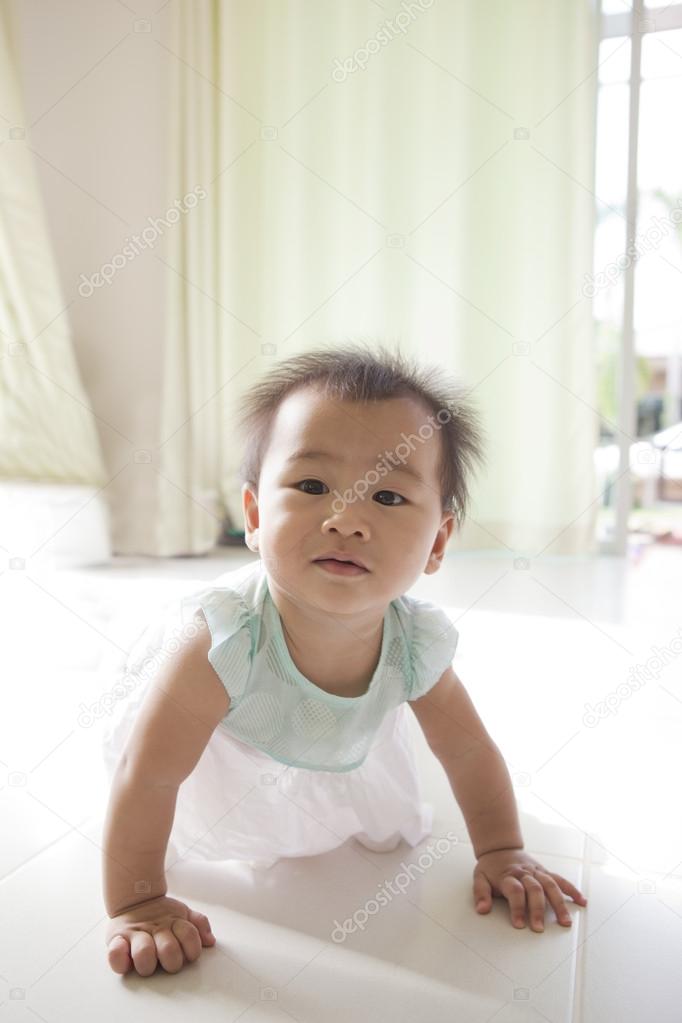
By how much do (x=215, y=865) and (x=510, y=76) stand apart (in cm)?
239

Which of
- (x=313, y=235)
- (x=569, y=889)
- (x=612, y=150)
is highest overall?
(x=612, y=150)

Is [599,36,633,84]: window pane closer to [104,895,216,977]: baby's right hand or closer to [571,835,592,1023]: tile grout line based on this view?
[571,835,592,1023]: tile grout line

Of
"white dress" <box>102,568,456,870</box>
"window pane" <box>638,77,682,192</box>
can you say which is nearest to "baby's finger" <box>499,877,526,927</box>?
"white dress" <box>102,568,456,870</box>

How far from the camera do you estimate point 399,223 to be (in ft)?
8.78

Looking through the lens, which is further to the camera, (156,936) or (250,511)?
(250,511)

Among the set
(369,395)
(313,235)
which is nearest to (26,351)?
(313,235)

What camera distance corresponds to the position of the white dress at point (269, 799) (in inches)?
33.0

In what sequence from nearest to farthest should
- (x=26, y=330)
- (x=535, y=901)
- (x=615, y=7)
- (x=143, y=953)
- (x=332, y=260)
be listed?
(x=143, y=953) < (x=535, y=901) < (x=26, y=330) < (x=615, y=7) < (x=332, y=260)

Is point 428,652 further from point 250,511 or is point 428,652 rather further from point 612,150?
point 612,150

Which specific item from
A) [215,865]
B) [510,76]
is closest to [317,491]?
[215,865]

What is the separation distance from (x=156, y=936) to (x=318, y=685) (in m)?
0.25

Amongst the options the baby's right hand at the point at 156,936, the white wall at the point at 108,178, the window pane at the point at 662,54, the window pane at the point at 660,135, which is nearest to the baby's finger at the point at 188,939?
the baby's right hand at the point at 156,936

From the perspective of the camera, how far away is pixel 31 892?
2.58ft

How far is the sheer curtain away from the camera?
2.38 meters
